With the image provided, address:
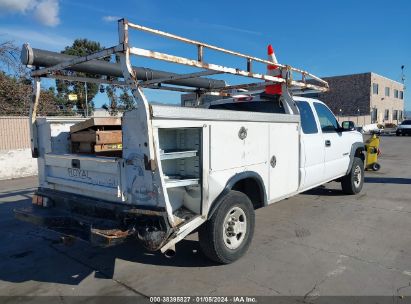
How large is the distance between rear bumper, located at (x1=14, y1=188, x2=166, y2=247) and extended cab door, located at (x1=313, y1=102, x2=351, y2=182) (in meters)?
4.18

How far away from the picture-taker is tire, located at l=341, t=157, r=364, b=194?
26.9ft

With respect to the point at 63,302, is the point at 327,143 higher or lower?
higher

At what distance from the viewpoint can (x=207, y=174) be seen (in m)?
4.18

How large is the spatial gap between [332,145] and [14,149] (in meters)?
10.5

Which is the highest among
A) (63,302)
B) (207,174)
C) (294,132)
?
(294,132)

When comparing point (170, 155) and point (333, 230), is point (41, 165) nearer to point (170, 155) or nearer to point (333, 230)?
point (170, 155)

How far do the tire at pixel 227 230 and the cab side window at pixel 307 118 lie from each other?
2176 millimetres

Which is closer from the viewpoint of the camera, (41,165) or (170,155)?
(170,155)

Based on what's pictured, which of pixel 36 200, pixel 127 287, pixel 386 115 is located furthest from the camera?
pixel 386 115

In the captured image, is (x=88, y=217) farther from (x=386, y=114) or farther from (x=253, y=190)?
(x=386, y=114)

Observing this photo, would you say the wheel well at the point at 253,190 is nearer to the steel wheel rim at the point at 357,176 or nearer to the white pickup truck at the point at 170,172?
the white pickup truck at the point at 170,172

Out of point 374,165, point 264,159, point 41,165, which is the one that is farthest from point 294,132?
point 374,165

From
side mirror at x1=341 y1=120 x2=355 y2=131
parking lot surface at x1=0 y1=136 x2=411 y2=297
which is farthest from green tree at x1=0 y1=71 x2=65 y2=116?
side mirror at x1=341 y1=120 x2=355 y2=131

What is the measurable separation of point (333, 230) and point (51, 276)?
4.02 meters
